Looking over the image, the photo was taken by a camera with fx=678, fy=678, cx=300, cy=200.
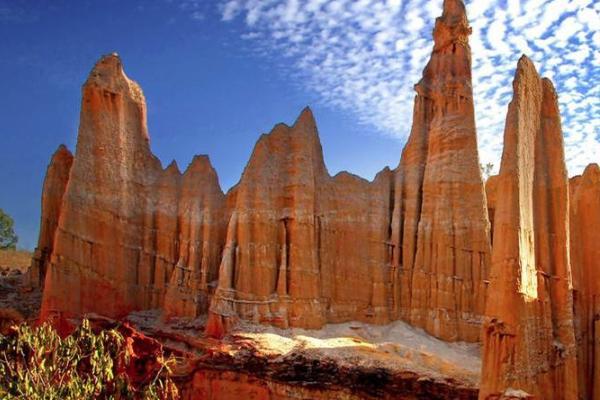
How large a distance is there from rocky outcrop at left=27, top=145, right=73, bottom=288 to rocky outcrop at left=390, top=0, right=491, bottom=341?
18691mm

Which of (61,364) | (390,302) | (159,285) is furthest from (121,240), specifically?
(61,364)

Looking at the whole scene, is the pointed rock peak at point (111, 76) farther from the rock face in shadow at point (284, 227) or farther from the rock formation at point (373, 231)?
the rock formation at point (373, 231)

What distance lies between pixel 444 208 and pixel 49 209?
21.6m

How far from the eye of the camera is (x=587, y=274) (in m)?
26.7

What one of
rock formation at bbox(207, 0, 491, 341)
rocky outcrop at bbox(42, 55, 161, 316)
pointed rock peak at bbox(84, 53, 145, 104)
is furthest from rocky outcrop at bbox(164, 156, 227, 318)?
pointed rock peak at bbox(84, 53, 145, 104)

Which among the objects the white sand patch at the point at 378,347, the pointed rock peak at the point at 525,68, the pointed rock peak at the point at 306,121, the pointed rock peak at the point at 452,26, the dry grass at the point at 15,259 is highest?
the pointed rock peak at the point at 452,26

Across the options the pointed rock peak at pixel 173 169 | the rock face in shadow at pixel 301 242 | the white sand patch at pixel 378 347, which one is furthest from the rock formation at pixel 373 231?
the pointed rock peak at pixel 173 169

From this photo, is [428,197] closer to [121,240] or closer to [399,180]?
[399,180]

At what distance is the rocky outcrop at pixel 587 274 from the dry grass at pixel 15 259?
39005 mm

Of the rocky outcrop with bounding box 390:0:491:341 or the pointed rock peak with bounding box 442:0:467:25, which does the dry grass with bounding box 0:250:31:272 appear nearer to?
the rocky outcrop with bounding box 390:0:491:341

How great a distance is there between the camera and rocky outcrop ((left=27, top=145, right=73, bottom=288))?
37.1 m

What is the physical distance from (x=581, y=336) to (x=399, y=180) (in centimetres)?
1411

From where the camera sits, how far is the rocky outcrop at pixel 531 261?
61.8 feet

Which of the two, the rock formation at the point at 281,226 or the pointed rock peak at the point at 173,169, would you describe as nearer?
the rock formation at the point at 281,226
